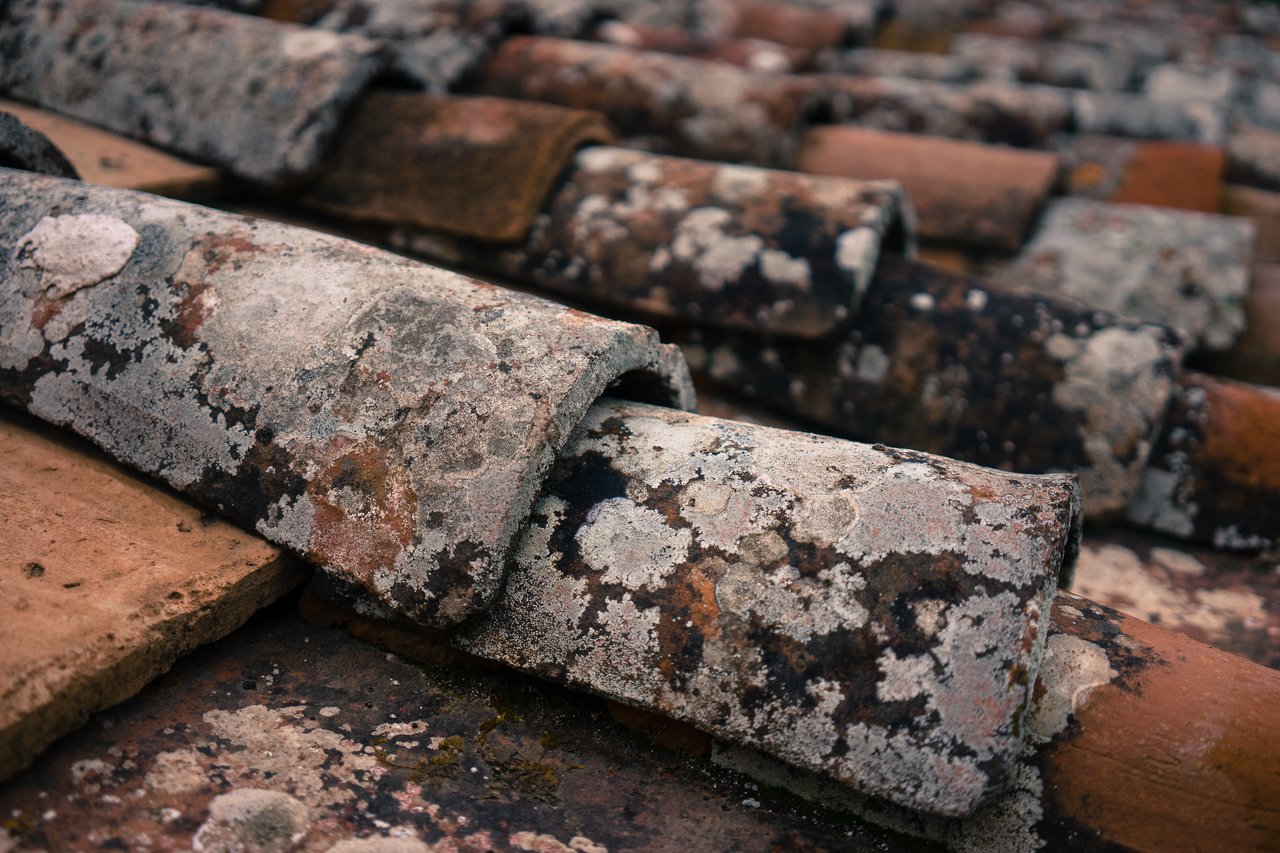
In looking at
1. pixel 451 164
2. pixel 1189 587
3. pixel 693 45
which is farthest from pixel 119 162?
pixel 1189 587

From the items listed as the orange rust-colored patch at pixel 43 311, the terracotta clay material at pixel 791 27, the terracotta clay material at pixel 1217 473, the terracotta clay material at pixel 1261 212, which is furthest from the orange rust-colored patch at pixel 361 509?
the terracotta clay material at pixel 791 27

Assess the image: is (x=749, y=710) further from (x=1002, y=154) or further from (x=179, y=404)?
(x=1002, y=154)

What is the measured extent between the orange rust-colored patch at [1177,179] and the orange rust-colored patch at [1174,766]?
2.77 meters

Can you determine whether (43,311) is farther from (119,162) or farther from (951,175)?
(951,175)

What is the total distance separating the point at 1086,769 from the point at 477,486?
92cm

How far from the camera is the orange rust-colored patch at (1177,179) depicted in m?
3.52

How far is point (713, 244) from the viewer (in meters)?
2.26

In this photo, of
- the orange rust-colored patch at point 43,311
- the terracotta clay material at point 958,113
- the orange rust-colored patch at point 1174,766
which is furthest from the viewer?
the terracotta clay material at point 958,113

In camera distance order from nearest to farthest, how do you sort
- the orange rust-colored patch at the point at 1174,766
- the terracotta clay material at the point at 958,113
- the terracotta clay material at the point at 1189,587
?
1. the orange rust-colored patch at the point at 1174,766
2. the terracotta clay material at the point at 1189,587
3. the terracotta clay material at the point at 958,113

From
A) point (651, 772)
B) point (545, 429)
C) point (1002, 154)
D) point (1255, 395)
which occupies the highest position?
point (1002, 154)

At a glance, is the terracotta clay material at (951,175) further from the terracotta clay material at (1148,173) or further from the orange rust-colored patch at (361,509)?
the orange rust-colored patch at (361,509)

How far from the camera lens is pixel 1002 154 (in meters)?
3.12

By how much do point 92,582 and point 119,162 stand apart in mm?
1479

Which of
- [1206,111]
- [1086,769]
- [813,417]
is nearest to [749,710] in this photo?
[1086,769]
